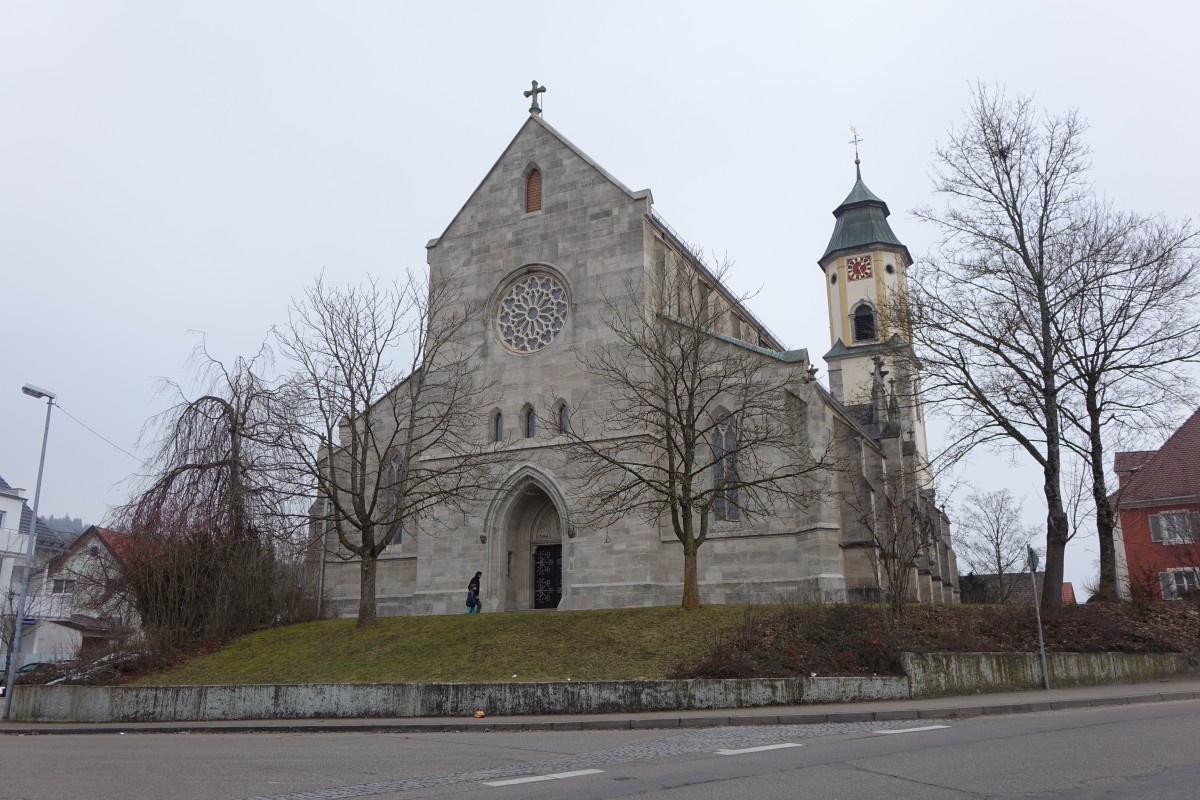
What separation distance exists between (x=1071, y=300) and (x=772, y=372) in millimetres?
8558

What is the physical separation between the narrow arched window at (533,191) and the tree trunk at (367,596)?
14.0m

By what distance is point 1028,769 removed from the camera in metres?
8.44

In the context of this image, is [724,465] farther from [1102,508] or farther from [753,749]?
[753,749]

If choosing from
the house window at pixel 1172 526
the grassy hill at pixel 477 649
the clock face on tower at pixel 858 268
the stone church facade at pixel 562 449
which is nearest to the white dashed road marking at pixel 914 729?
the grassy hill at pixel 477 649

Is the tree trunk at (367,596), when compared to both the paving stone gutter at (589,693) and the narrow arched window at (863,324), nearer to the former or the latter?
the paving stone gutter at (589,693)

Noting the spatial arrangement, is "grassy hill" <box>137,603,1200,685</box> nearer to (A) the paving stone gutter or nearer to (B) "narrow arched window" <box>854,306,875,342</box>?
(A) the paving stone gutter

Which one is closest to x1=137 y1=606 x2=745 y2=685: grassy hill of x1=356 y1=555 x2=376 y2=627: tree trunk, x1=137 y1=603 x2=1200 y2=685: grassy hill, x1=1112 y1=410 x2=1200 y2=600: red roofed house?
x1=137 y1=603 x2=1200 y2=685: grassy hill

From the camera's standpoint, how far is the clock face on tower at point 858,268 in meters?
56.6

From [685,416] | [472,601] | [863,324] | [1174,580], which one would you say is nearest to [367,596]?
[472,601]

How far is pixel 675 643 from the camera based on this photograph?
19047mm

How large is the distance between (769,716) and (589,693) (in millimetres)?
3276

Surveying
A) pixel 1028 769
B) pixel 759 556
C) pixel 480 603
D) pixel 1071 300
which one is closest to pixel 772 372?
pixel 759 556

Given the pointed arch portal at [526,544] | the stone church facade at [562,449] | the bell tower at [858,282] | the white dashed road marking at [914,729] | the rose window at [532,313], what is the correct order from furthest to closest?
the bell tower at [858,282] < the rose window at [532,313] < the pointed arch portal at [526,544] < the stone church facade at [562,449] < the white dashed road marking at [914,729]

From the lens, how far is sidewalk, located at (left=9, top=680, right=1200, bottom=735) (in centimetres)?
1431
